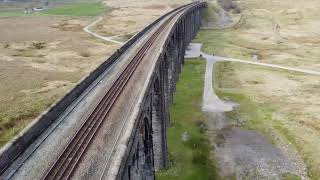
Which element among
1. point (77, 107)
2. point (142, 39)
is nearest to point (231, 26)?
point (142, 39)

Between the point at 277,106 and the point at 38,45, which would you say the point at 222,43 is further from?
the point at 277,106

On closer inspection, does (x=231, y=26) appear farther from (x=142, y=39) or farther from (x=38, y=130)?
(x=38, y=130)

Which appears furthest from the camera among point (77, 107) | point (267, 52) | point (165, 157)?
point (267, 52)

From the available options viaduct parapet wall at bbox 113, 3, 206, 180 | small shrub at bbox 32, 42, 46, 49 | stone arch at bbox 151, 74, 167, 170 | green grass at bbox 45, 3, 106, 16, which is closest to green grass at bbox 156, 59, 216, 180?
stone arch at bbox 151, 74, 167, 170

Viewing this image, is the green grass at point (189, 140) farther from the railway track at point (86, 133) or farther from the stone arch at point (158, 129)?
the railway track at point (86, 133)

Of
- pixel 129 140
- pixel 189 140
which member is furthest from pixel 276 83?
pixel 129 140

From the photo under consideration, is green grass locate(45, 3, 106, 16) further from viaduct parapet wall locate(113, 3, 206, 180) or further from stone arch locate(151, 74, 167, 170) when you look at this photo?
stone arch locate(151, 74, 167, 170)
